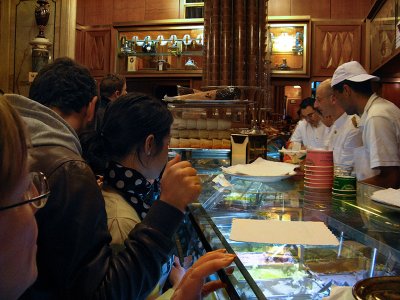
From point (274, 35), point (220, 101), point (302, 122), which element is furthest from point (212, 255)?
point (274, 35)

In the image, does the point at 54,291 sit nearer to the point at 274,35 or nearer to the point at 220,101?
the point at 220,101

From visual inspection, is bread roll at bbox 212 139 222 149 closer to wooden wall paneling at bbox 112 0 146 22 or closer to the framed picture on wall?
the framed picture on wall

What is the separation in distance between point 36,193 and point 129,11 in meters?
5.89

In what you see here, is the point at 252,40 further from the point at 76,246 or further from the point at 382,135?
the point at 76,246

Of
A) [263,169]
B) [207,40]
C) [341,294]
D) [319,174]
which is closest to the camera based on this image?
[341,294]

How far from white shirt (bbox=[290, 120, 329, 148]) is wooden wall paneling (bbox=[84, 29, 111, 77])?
2862mm

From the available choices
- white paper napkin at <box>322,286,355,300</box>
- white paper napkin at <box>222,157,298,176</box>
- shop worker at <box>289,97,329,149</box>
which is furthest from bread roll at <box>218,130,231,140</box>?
shop worker at <box>289,97,329,149</box>

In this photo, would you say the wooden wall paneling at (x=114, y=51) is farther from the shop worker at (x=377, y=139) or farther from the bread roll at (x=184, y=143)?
the shop worker at (x=377, y=139)

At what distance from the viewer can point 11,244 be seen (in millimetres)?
610

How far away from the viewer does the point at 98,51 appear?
6.13m

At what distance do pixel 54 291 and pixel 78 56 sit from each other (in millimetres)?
5652

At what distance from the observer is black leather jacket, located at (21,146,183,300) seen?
96cm

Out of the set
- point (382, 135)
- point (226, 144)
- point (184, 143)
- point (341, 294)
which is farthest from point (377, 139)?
point (341, 294)

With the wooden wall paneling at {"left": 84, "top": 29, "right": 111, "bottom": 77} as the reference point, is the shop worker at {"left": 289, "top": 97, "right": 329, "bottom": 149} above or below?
below
